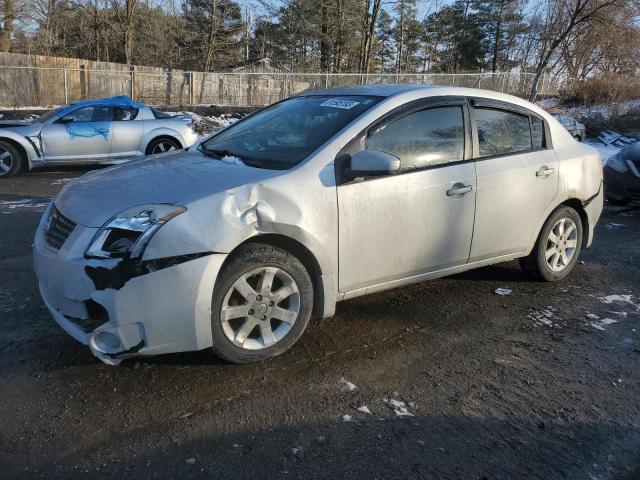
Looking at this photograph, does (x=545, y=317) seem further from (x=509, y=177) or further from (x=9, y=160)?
(x=9, y=160)

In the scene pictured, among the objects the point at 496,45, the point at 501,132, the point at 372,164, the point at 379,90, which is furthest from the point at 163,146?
the point at 496,45

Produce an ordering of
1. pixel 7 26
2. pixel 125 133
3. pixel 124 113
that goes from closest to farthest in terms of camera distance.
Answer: pixel 125 133 < pixel 124 113 < pixel 7 26

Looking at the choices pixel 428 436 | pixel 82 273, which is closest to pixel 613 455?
pixel 428 436

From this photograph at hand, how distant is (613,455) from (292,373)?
66.1 inches

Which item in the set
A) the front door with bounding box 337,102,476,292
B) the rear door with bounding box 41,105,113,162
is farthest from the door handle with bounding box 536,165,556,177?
the rear door with bounding box 41,105,113,162

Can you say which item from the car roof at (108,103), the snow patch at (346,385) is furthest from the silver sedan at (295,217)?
the car roof at (108,103)

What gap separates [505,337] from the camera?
3.73 meters

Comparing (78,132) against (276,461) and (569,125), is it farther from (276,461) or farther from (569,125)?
(569,125)

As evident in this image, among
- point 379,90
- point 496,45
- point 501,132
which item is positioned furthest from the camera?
point 496,45

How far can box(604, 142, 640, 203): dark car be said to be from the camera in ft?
25.7

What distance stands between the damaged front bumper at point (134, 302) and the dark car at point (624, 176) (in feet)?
23.6

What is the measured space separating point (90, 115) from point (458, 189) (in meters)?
8.49

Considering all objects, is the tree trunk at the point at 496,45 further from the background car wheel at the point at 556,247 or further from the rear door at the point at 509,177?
the rear door at the point at 509,177

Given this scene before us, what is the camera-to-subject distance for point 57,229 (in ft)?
10.2
